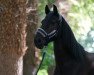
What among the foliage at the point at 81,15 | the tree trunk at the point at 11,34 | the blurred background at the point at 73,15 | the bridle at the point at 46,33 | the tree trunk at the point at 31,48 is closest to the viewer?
the bridle at the point at 46,33

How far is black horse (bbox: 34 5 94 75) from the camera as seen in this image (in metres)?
7.12

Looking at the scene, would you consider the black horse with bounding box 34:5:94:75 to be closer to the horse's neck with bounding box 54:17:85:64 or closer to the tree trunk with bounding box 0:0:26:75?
the horse's neck with bounding box 54:17:85:64

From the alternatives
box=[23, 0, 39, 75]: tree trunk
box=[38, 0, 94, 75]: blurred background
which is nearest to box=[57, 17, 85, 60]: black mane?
box=[23, 0, 39, 75]: tree trunk

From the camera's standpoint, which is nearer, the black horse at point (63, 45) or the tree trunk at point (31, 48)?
the black horse at point (63, 45)

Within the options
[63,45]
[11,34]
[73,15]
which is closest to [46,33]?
[63,45]

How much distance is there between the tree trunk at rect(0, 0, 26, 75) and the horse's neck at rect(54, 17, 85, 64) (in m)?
2.11

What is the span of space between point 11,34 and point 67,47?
2242mm

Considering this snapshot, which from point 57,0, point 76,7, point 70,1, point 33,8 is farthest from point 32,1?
point 76,7

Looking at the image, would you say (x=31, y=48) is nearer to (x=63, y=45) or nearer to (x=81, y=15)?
(x=63, y=45)

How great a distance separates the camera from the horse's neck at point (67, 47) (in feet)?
23.4

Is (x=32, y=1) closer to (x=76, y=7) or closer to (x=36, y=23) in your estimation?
(x=36, y=23)

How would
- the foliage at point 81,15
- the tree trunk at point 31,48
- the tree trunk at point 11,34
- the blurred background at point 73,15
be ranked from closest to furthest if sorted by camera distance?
the tree trunk at point 11,34 → the tree trunk at point 31,48 → the blurred background at point 73,15 → the foliage at point 81,15

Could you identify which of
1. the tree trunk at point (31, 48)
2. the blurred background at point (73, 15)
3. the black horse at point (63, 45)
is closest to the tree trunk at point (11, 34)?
the black horse at point (63, 45)

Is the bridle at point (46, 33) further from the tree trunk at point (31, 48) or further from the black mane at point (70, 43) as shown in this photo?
the tree trunk at point (31, 48)
